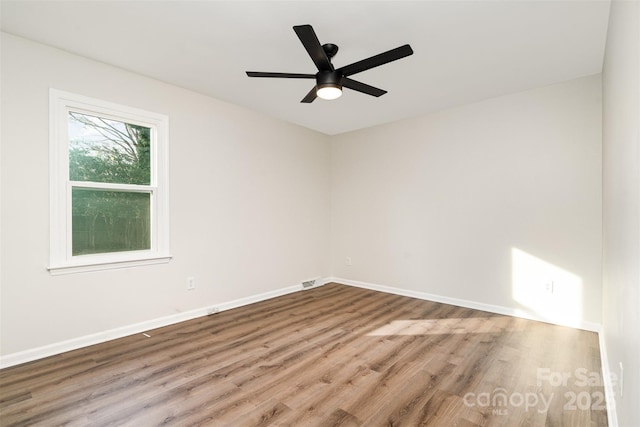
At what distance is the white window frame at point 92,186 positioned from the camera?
254 cm

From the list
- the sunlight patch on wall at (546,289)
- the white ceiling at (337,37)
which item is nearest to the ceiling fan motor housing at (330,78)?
the white ceiling at (337,37)

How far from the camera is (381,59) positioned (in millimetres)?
2025

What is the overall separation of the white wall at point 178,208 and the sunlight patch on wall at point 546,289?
2822mm

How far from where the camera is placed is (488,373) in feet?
7.27

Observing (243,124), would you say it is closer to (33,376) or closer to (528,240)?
(33,376)

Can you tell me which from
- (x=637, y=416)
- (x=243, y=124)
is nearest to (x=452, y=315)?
(x=637, y=416)

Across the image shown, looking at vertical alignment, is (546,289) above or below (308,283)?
above

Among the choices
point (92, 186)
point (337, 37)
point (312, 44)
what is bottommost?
point (92, 186)

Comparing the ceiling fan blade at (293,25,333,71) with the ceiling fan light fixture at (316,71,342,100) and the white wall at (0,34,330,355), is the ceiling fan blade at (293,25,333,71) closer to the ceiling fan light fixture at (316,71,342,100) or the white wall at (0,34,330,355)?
the ceiling fan light fixture at (316,71,342,100)

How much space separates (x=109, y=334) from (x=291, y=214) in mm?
2622

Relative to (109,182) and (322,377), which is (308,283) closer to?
(322,377)

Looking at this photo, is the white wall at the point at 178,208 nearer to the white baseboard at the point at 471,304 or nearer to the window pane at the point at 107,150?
the window pane at the point at 107,150

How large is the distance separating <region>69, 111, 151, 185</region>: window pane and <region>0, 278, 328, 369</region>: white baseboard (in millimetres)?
1439

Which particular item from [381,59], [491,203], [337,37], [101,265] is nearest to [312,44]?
[381,59]
